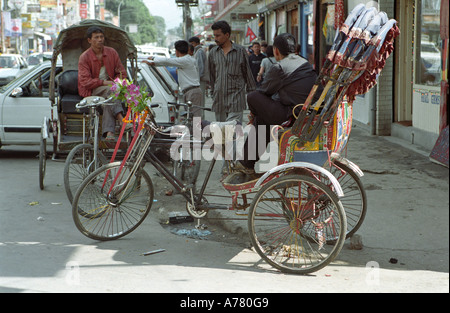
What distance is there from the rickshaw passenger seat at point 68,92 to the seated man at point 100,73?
1.10 feet

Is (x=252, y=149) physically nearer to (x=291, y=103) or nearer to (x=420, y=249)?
(x=291, y=103)

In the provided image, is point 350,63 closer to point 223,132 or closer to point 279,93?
point 279,93

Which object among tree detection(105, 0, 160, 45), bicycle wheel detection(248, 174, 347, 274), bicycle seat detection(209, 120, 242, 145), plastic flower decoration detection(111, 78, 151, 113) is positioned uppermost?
tree detection(105, 0, 160, 45)

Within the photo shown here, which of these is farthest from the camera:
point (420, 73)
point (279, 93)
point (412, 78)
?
point (412, 78)

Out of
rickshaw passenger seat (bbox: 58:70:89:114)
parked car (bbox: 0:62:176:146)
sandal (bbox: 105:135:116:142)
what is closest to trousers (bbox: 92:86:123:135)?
sandal (bbox: 105:135:116:142)

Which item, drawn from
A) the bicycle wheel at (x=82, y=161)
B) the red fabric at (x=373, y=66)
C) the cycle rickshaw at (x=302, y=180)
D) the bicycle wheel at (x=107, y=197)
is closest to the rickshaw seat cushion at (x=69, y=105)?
the bicycle wheel at (x=82, y=161)

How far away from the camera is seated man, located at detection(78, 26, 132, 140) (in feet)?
26.3

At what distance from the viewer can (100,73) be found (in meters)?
8.44

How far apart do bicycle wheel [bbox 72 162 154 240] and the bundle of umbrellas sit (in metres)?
1.61

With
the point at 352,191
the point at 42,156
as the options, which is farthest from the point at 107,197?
the point at 42,156

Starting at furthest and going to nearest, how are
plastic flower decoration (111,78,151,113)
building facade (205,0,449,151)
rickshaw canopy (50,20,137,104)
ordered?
1. building facade (205,0,449,151)
2. rickshaw canopy (50,20,137,104)
3. plastic flower decoration (111,78,151,113)

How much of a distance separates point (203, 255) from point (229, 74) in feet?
12.7

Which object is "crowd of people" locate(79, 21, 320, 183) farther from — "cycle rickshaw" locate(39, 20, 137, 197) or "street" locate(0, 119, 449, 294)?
"street" locate(0, 119, 449, 294)
